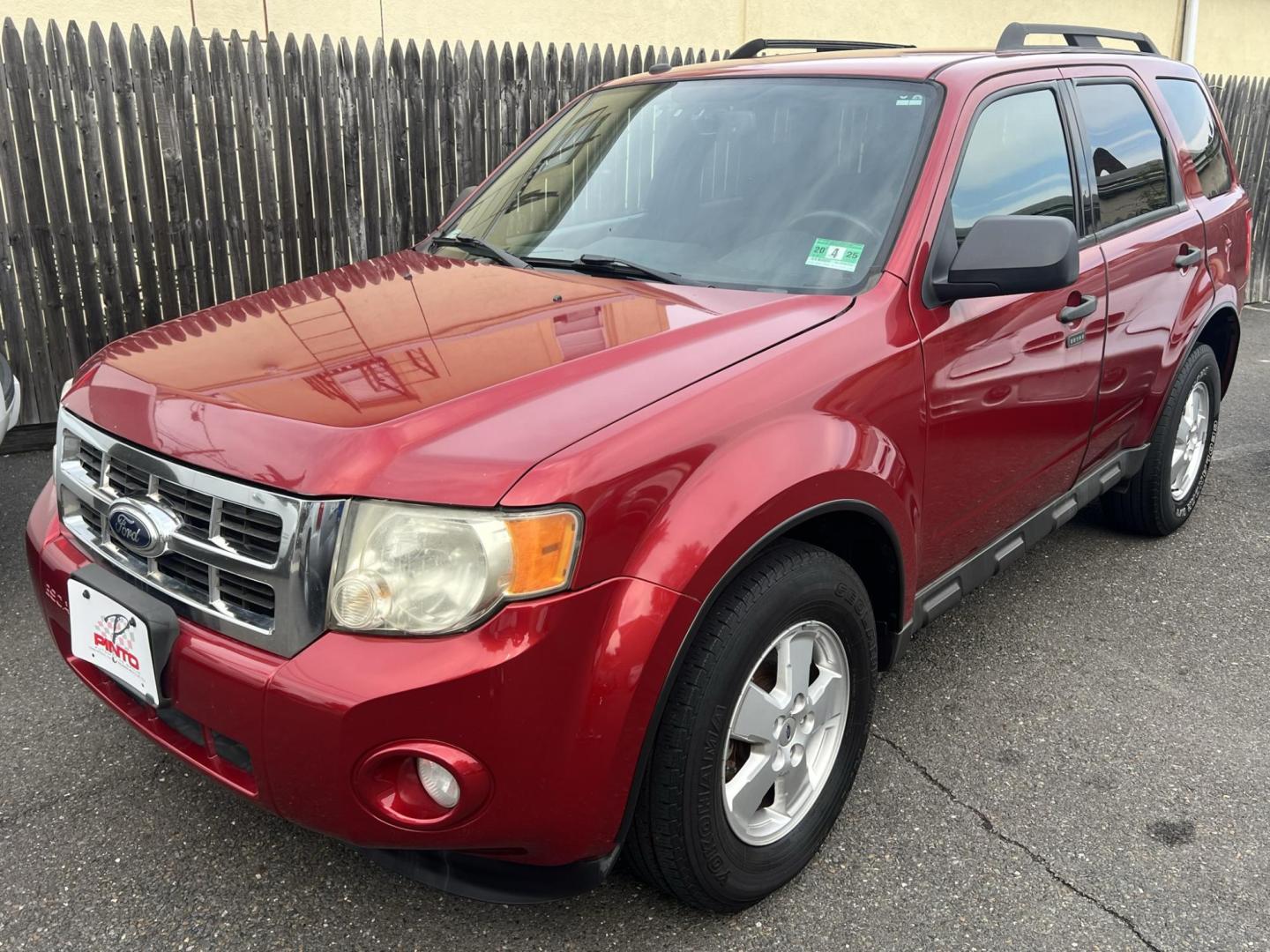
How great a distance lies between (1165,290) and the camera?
143 inches

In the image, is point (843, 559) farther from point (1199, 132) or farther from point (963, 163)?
point (1199, 132)

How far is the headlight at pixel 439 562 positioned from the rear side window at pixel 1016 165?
1.55m

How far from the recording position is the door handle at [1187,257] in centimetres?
370

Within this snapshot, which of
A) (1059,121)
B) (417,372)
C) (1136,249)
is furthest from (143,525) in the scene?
(1136,249)

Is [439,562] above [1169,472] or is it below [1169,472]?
above

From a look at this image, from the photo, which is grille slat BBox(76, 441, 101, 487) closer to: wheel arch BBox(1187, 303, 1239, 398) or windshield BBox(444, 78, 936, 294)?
windshield BBox(444, 78, 936, 294)

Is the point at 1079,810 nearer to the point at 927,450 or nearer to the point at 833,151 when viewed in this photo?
the point at 927,450

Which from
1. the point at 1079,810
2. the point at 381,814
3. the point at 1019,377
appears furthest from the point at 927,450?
the point at 381,814

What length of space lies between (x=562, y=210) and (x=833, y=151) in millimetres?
818

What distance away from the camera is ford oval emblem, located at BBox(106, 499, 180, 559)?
6.43 ft

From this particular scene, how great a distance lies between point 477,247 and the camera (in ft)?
10.1

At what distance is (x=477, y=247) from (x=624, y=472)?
59.3 inches

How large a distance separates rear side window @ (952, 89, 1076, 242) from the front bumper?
5.05 feet

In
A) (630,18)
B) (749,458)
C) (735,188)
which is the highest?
(630,18)
